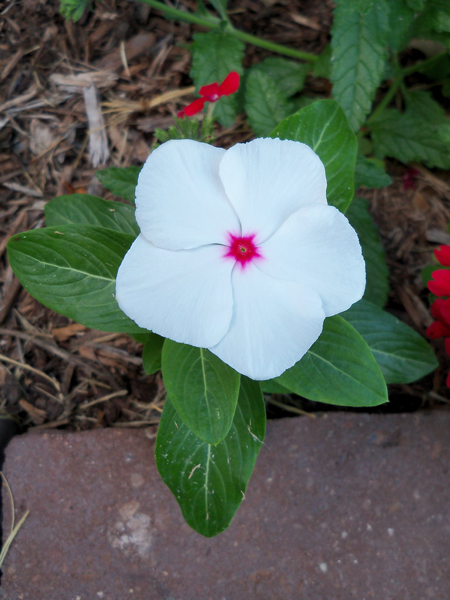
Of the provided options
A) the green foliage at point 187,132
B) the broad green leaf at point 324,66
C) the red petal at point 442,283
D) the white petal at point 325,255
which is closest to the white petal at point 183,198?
the white petal at point 325,255

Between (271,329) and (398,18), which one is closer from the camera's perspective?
(271,329)

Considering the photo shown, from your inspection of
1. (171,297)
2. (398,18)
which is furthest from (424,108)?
(171,297)

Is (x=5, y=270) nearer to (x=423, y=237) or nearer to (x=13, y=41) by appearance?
(x=13, y=41)

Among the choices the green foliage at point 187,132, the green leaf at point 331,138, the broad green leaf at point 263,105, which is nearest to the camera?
the green leaf at point 331,138

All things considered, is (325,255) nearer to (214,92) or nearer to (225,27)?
(214,92)

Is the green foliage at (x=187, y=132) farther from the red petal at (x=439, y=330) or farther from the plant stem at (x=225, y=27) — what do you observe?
the red petal at (x=439, y=330)
